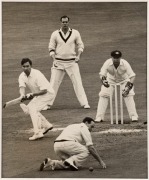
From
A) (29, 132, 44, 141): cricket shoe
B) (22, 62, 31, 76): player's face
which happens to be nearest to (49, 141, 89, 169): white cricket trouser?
(29, 132, 44, 141): cricket shoe

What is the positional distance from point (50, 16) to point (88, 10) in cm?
153

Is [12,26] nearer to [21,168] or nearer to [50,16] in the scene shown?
[50,16]

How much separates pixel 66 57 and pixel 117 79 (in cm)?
156

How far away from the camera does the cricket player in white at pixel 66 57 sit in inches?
662

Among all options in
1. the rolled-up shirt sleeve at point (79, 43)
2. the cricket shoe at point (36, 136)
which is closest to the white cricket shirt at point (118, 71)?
the rolled-up shirt sleeve at point (79, 43)

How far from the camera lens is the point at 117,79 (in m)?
15.9

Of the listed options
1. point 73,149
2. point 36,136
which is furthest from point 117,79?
point 73,149

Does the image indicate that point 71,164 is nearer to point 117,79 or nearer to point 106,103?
point 106,103

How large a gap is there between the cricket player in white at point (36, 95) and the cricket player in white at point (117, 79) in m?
1.38

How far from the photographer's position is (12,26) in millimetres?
23203

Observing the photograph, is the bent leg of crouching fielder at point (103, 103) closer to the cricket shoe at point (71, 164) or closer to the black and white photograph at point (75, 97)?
the black and white photograph at point (75, 97)

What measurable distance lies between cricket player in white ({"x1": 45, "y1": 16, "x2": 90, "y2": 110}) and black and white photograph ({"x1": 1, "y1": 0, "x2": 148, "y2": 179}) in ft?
0.07

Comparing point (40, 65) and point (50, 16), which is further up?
point (50, 16)

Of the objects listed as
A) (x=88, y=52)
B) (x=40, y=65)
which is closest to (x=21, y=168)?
(x=40, y=65)
